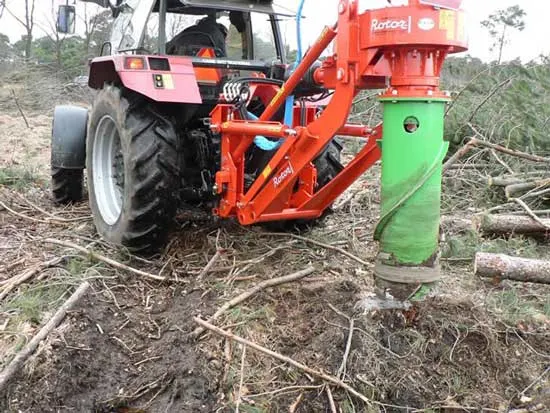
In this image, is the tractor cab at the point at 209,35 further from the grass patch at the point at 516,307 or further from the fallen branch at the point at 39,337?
the grass patch at the point at 516,307

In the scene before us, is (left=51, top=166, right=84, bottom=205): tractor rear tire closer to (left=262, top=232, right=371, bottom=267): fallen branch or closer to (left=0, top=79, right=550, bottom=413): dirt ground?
(left=0, top=79, right=550, bottom=413): dirt ground

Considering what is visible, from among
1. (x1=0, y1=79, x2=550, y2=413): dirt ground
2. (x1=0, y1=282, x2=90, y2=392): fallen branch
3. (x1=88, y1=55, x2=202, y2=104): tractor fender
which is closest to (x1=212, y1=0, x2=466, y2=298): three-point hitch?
(x1=0, y1=79, x2=550, y2=413): dirt ground

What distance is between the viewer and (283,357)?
3.13 meters

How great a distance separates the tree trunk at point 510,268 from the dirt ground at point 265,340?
0.18m

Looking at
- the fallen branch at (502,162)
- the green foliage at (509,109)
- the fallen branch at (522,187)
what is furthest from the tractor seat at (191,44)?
the fallen branch at (502,162)

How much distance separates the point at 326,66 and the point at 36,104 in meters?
9.97

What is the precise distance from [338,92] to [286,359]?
4.41 feet

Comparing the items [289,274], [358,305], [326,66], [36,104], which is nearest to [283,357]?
[358,305]

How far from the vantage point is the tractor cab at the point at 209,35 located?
459 centimetres

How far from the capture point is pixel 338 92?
3260 mm

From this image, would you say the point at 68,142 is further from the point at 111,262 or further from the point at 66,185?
the point at 111,262

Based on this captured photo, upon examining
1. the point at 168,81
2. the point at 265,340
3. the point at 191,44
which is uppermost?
the point at 191,44

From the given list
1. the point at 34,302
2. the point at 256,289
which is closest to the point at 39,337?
the point at 34,302

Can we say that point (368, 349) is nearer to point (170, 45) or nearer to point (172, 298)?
point (172, 298)
